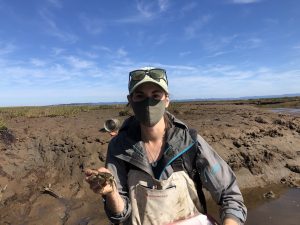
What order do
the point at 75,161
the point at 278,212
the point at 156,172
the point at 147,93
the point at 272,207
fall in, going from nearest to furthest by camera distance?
1. the point at 156,172
2. the point at 147,93
3. the point at 278,212
4. the point at 272,207
5. the point at 75,161

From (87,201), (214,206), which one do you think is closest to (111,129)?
(87,201)

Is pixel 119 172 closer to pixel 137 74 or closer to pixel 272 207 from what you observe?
pixel 137 74

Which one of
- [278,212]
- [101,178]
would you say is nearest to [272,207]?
[278,212]

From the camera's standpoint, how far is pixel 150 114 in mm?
2984

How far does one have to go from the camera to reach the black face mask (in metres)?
2.99

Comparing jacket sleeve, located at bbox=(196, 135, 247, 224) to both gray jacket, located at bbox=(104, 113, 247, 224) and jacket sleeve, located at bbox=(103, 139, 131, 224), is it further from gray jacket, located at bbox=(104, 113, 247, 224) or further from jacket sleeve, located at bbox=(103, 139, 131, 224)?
jacket sleeve, located at bbox=(103, 139, 131, 224)

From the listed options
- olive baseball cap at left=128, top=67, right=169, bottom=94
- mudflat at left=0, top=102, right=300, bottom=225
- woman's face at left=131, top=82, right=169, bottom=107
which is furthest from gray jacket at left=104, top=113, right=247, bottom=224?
mudflat at left=0, top=102, right=300, bottom=225

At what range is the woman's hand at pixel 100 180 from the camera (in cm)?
253

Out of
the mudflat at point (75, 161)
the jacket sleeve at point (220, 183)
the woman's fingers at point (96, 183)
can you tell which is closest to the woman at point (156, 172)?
the jacket sleeve at point (220, 183)

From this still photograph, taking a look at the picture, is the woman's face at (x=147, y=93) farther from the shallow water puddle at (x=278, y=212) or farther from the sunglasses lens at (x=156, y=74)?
the shallow water puddle at (x=278, y=212)

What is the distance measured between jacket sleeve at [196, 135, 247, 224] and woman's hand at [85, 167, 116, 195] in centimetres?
77

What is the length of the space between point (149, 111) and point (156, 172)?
52 centimetres

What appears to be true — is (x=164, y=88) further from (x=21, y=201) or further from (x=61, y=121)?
(x=61, y=121)

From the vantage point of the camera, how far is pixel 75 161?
1044 centimetres
